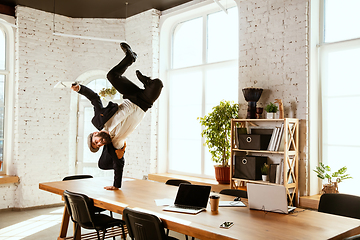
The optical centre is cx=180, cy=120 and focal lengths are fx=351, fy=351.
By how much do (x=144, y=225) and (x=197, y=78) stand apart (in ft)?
13.2

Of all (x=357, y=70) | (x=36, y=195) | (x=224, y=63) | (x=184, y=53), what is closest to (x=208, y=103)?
(x=224, y=63)

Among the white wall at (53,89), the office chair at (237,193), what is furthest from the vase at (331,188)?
the white wall at (53,89)

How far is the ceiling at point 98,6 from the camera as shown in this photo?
20.6 feet

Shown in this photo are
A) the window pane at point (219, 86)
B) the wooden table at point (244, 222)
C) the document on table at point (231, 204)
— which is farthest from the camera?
the window pane at point (219, 86)

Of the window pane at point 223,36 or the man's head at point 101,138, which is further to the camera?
the window pane at point 223,36

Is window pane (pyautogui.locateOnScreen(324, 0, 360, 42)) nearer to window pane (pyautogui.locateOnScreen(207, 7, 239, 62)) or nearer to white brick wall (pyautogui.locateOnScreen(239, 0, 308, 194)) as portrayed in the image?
white brick wall (pyautogui.locateOnScreen(239, 0, 308, 194))

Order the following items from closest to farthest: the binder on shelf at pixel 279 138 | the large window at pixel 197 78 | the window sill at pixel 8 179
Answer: the binder on shelf at pixel 279 138, the large window at pixel 197 78, the window sill at pixel 8 179

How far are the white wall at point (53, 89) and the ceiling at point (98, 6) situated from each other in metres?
0.16

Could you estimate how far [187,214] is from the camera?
2963mm

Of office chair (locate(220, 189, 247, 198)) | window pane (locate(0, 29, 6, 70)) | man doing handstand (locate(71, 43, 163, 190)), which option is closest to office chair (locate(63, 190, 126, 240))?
man doing handstand (locate(71, 43, 163, 190))

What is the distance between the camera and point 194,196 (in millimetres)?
3242

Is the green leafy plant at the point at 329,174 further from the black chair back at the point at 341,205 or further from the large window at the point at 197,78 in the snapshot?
the large window at the point at 197,78

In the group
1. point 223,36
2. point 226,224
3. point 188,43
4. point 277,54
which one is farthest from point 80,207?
point 188,43

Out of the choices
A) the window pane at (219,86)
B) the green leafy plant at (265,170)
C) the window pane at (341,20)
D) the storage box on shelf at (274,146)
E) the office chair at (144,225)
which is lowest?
the office chair at (144,225)
